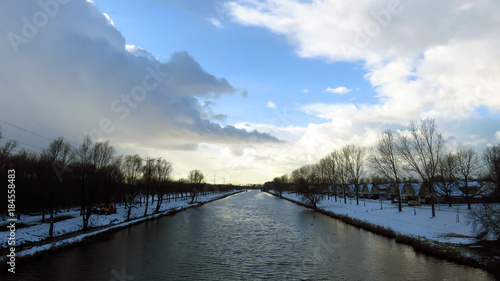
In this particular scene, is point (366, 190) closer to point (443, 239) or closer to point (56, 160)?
point (443, 239)

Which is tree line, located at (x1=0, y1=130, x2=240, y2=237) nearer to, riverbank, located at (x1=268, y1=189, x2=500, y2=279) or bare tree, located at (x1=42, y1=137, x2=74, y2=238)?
bare tree, located at (x1=42, y1=137, x2=74, y2=238)

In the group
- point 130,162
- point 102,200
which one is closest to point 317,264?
point 130,162

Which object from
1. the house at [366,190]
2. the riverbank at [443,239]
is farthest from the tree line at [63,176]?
the house at [366,190]

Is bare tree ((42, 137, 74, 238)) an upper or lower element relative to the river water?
upper

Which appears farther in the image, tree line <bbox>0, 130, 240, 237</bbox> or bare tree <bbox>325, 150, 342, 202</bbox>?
bare tree <bbox>325, 150, 342, 202</bbox>

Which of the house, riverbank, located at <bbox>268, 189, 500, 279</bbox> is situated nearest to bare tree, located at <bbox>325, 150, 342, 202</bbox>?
the house

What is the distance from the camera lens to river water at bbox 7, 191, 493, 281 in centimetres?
1830

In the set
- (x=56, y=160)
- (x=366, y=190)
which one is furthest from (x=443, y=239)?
(x=366, y=190)

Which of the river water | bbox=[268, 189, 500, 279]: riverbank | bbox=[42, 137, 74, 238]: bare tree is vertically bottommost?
the river water

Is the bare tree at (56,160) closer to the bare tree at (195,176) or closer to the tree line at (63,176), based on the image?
the tree line at (63,176)

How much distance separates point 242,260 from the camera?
22344 millimetres

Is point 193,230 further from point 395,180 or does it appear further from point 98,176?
point 395,180

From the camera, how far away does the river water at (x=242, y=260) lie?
1830 cm

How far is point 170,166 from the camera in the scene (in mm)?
72688
